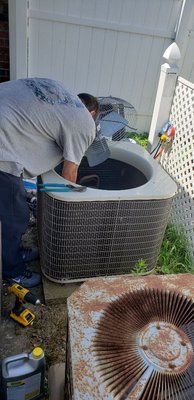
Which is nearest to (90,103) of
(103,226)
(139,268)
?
(103,226)

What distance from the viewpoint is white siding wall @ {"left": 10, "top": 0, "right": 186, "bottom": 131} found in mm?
3996

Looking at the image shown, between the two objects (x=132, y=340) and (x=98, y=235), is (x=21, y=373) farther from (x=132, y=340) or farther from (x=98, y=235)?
(x=98, y=235)

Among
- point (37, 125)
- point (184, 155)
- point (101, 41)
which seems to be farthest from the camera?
point (101, 41)

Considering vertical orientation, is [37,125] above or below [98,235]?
above

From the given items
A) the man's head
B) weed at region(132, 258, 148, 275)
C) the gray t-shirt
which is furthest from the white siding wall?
weed at region(132, 258, 148, 275)

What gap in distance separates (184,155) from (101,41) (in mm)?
2239

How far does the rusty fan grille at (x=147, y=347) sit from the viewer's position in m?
0.88

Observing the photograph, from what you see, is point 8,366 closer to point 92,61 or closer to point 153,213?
point 153,213

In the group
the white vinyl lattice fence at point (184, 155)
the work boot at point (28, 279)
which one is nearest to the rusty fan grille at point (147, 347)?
the work boot at point (28, 279)

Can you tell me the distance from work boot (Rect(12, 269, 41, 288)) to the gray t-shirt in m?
0.78

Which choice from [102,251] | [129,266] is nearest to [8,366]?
[102,251]

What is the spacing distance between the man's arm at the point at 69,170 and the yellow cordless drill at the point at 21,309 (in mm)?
765

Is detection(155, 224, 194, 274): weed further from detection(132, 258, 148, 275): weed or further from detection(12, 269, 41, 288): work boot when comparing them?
detection(12, 269, 41, 288): work boot

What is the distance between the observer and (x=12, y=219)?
2.14 meters
